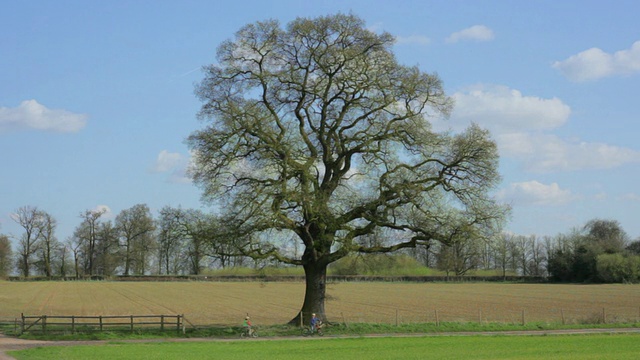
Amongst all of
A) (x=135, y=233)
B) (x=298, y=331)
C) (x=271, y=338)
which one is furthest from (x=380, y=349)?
(x=135, y=233)

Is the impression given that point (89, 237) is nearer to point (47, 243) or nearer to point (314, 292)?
point (47, 243)

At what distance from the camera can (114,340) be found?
3528cm

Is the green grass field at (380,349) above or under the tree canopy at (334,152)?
under

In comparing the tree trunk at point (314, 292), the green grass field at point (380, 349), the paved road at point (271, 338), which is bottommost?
the paved road at point (271, 338)

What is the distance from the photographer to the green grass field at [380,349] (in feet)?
86.5

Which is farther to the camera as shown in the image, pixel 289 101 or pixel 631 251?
pixel 631 251

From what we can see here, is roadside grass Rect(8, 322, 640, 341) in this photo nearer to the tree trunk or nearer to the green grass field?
the tree trunk

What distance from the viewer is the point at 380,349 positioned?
2930 cm

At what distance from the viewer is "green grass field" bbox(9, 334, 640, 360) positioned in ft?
86.5

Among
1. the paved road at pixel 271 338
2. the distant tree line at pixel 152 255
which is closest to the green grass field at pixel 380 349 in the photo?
the paved road at pixel 271 338

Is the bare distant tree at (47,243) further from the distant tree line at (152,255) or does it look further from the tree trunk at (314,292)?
the tree trunk at (314,292)

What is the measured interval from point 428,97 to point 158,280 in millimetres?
115205

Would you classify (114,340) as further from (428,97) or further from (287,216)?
(428,97)

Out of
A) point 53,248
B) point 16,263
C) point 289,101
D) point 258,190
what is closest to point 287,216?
point 258,190
